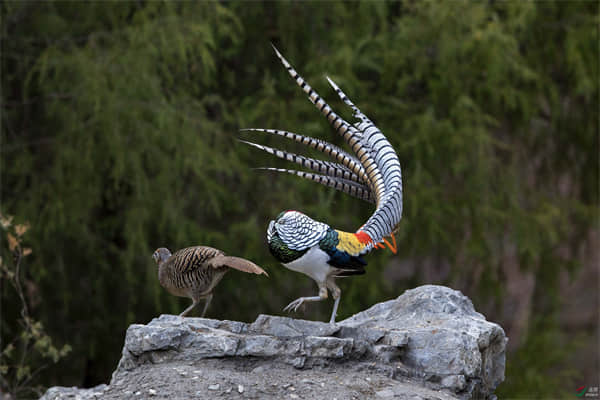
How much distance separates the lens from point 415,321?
4.50 m

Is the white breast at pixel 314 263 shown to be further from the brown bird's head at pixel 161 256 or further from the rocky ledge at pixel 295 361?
the brown bird's head at pixel 161 256

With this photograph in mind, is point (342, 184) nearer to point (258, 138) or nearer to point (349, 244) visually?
point (349, 244)

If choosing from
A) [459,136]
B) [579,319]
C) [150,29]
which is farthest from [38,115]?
[579,319]

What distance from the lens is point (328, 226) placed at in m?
4.00

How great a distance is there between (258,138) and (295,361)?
191 inches

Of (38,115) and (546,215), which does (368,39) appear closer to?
(546,215)

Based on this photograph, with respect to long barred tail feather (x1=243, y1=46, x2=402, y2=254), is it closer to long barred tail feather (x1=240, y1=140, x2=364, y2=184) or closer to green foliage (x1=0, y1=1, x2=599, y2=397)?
long barred tail feather (x1=240, y1=140, x2=364, y2=184)

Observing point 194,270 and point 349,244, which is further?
point 194,270

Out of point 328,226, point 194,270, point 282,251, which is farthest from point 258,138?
point 282,251

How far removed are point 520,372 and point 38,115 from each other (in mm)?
7122

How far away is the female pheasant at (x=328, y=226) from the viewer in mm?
3898

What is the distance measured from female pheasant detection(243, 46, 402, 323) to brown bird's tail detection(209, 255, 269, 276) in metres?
0.13

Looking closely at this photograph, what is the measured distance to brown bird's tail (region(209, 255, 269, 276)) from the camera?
3.86 meters

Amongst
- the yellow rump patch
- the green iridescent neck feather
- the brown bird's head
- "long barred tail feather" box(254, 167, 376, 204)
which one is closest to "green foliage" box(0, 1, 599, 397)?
the brown bird's head
